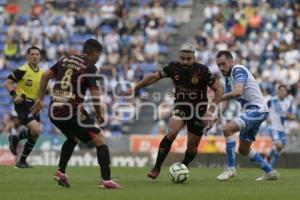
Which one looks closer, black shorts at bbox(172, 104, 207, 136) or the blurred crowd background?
black shorts at bbox(172, 104, 207, 136)

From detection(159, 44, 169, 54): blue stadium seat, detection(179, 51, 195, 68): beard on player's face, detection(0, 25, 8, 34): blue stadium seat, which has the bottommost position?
detection(179, 51, 195, 68): beard on player's face

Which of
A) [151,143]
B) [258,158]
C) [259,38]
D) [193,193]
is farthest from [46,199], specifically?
[259,38]

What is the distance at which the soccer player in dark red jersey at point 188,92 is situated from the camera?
51.7ft

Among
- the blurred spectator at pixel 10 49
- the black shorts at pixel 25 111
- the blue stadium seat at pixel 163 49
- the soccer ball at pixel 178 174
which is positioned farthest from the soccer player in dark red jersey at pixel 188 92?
the blurred spectator at pixel 10 49

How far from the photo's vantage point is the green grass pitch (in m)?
12.9

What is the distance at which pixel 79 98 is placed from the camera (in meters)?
14.2

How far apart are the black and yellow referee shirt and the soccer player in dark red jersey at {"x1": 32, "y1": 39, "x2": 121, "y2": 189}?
228 inches

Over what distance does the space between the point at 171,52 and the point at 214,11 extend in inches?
99.1

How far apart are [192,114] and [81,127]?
9.24ft

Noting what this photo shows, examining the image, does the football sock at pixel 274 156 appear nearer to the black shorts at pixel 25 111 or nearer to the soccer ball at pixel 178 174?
the black shorts at pixel 25 111

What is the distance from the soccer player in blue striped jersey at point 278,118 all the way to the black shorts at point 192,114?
8351 mm

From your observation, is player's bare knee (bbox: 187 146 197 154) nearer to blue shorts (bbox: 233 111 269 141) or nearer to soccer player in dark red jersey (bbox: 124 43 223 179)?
soccer player in dark red jersey (bbox: 124 43 223 179)

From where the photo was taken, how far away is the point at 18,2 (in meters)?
40.8

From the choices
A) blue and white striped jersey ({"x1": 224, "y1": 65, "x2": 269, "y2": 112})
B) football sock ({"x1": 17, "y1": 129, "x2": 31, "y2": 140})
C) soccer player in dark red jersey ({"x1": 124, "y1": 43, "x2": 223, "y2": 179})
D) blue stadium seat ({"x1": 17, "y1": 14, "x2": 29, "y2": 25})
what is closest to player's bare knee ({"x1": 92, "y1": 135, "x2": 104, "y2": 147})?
soccer player in dark red jersey ({"x1": 124, "y1": 43, "x2": 223, "y2": 179})
